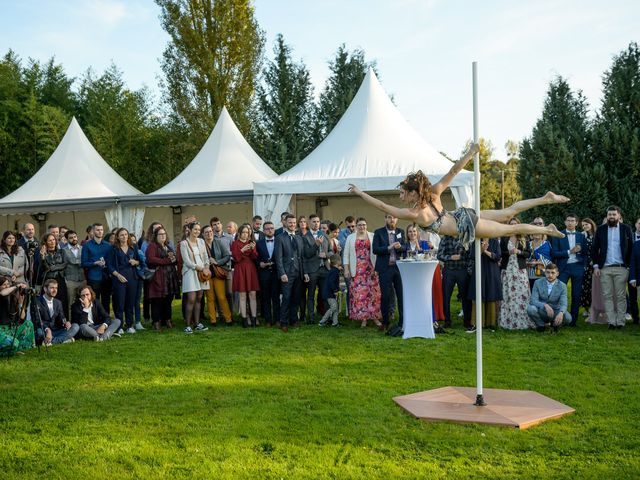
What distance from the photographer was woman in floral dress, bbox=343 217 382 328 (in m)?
9.38

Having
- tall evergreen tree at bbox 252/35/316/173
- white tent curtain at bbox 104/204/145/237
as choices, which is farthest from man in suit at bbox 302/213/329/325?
tall evergreen tree at bbox 252/35/316/173

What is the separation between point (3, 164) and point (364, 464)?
30261 mm

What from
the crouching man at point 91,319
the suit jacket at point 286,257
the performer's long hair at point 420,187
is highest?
the performer's long hair at point 420,187

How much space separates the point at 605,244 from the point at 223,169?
11381 mm

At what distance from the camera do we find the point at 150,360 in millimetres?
7199

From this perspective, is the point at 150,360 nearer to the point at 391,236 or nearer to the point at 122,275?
the point at 122,275

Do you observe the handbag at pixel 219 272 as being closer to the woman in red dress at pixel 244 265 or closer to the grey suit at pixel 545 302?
the woman in red dress at pixel 244 265

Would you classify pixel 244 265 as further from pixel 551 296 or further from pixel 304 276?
pixel 551 296

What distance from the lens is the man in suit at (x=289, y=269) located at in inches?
366

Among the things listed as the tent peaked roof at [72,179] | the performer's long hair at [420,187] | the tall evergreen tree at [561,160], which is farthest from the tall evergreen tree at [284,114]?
the performer's long hair at [420,187]

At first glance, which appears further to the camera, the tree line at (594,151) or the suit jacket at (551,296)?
the tree line at (594,151)

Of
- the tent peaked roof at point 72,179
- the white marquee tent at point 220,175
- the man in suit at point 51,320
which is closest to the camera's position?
the man in suit at point 51,320

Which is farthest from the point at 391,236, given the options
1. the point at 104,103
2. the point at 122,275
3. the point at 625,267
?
the point at 104,103

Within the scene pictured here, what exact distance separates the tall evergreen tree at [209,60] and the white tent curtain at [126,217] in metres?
8.96
